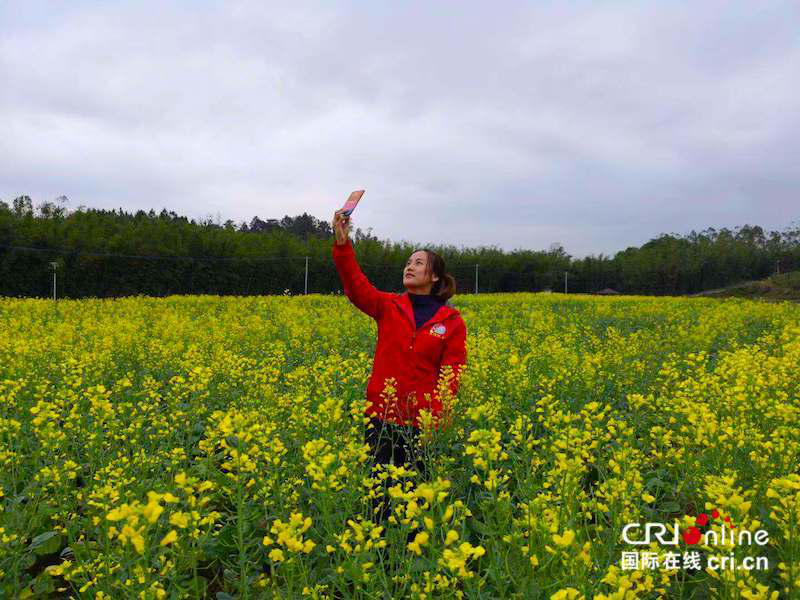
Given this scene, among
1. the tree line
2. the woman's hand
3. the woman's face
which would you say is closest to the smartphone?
the woman's hand

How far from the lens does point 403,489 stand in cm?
252

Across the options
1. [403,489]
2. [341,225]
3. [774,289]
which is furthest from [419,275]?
[774,289]

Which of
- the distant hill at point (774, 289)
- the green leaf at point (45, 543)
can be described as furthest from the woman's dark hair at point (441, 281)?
the distant hill at point (774, 289)

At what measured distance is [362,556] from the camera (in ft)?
6.73

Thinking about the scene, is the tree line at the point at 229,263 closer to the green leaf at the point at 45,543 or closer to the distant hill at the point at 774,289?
the distant hill at the point at 774,289

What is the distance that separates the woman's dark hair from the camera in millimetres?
4125

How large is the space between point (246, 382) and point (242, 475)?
278cm

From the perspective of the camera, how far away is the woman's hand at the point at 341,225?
3.35 metres

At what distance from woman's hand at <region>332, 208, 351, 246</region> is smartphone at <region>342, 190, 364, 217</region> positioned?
0.12 feet

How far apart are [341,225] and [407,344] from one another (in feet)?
3.17

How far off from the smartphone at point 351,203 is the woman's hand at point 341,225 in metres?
0.04

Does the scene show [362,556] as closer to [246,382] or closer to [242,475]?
[242,475]

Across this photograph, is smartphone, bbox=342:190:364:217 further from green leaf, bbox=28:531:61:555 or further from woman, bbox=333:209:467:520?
green leaf, bbox=28:531:61:555

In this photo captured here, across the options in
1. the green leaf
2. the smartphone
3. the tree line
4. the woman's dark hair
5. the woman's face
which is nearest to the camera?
the green leaf
